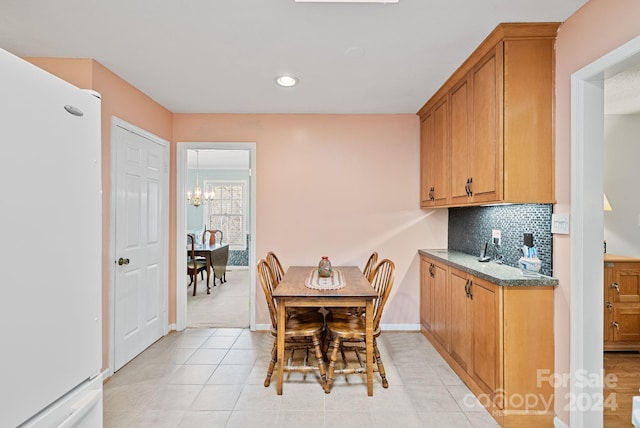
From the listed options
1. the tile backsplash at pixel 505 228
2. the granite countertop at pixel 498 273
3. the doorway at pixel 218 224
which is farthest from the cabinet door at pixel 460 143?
the doorway at pixel 218 224

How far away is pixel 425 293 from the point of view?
3.45 m

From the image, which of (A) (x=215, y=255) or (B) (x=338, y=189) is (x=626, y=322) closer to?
(B) (x=338, y=189)

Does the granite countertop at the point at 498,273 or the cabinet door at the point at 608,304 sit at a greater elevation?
the granite countertop at the point at 498,273

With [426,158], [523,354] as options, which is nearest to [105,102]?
[426,158]

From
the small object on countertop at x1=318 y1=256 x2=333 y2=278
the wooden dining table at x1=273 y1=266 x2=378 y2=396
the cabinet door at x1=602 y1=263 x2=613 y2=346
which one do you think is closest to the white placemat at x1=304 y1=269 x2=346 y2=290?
the small object on countertop at x1=318 y1=256 x2=333 y2=278

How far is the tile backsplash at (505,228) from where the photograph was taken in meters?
2.06

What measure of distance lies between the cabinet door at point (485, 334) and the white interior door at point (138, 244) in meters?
2.80

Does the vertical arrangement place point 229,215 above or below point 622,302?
above

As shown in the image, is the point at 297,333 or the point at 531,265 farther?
the point at 297,333

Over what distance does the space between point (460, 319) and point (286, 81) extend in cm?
241

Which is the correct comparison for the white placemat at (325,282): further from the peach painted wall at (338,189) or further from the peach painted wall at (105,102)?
the peach painted wall at (105,102)

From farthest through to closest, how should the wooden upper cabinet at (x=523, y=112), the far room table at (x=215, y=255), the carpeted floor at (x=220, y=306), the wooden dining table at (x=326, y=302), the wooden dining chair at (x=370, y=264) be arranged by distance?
the far room table at (x=215, y=255), the carpeted floor at (x=220, y=306), the wooden dining chair at (x=370, y=264), the wooden dining table at (x=326, y=302), the wooden upper cabinet at (x=523, y=112)

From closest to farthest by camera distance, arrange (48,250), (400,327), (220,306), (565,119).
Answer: (48,250), (565,119), (400,327), (220,306)

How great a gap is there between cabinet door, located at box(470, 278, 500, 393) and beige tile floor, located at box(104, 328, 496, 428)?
0.23 meters
